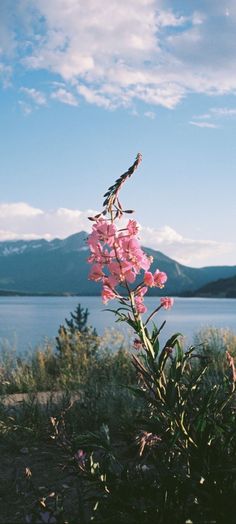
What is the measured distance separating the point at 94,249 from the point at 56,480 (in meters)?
2.63

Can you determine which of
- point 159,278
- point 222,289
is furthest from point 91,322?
point 222,289

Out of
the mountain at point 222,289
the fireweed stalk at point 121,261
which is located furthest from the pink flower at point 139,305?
the mountain at point 222,289

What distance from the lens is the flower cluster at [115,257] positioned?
3092 mm

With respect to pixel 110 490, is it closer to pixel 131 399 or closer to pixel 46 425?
pixel 46 425

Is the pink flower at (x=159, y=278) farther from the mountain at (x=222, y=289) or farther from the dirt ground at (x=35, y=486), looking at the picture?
the mountain at (x=222, y=289)

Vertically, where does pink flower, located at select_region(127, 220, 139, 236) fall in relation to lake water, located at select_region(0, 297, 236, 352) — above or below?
above

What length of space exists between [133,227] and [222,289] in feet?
525

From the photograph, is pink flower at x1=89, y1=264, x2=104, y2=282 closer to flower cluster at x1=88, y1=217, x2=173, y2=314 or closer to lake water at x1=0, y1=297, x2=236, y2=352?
flower cluster at x1=88, y1=217, x2=173, y2=314

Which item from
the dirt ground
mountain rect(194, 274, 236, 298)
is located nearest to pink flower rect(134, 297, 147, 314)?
the dirt ground

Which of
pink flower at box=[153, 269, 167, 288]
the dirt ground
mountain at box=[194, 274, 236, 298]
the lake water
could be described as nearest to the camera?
pink flower at box=[153, 269, 167, 288]

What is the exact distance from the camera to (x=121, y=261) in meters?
3.12

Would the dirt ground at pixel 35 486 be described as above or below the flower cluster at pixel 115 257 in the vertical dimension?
below

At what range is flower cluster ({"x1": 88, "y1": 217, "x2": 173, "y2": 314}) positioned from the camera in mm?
3092

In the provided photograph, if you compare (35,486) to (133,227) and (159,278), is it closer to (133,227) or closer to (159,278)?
(159,278)
